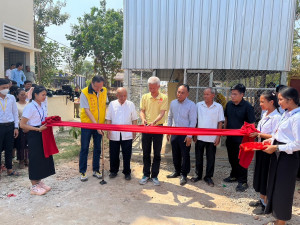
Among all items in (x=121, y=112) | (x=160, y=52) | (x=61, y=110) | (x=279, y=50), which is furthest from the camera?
(x=61, y=110)

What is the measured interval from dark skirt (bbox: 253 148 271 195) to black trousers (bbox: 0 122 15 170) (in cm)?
415

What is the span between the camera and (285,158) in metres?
2.69

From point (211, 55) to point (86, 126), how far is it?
3.06 metres

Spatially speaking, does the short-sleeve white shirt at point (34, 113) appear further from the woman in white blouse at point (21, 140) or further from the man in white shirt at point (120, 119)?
the woman in white blouse at point (21, 140)

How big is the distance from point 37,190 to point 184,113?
2.70 metres

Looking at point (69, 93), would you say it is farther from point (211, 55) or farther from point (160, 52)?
point (211, 55)

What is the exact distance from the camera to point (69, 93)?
1098 cm

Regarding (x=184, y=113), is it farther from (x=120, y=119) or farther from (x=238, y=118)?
(x=120, y=119)

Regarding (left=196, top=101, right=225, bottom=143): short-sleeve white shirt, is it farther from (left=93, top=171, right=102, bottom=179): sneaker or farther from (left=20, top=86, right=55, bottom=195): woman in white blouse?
(left=20, top=86, right=55, bottom=195): woman in white blouse

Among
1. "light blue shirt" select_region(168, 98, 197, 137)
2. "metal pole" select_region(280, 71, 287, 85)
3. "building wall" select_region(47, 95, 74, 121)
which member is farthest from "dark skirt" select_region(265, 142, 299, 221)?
"building wall" select_region(47, 95, 74, 121)

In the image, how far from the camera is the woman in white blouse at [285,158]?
2.56 metres

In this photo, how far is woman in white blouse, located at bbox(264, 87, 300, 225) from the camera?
2.56 m

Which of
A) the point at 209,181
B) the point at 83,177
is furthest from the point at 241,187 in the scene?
the point at 83,177

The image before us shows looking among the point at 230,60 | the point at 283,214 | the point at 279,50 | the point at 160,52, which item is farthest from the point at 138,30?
the point at 283,214
